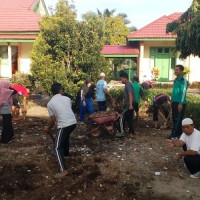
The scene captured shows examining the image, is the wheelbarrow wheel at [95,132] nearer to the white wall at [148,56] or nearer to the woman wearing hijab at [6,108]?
the woman wearing hijab at [6,108]

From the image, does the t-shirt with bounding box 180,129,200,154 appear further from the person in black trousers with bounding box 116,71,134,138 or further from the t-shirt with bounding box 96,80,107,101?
the t-shirt with bounding box 96,80,107,101

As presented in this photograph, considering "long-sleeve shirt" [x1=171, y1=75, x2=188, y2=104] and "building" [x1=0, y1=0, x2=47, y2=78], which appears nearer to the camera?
"long-sleeve shirt" [x1=171, y1=75, x2=188, y2=104]

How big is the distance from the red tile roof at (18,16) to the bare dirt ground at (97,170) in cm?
1416

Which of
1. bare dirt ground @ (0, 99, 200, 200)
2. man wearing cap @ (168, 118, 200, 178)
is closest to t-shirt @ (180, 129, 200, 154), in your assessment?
man wearing cap @ (168, 118, 200, 178)

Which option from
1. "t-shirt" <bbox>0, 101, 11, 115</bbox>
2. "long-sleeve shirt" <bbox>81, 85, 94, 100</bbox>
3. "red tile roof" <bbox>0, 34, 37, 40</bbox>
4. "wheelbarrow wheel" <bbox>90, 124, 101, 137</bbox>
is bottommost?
"wheelbarrow wheel" <bbox>90, 124, 101, 137</bbox>

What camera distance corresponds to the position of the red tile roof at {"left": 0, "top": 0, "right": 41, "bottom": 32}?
19870mm

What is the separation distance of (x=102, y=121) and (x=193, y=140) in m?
2.86

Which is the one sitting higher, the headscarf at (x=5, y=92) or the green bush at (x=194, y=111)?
the headscarf at (x=5, y=92)

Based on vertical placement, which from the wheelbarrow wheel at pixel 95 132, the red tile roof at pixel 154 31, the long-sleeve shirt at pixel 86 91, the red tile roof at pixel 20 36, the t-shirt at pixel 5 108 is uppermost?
the red tile roof at pixel 154 31

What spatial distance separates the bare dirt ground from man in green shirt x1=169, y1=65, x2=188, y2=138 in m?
0.56

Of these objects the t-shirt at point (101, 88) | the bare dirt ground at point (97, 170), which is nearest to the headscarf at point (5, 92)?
the bare dirt ground at point (97, 170)

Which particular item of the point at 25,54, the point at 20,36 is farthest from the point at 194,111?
the point at 25,54

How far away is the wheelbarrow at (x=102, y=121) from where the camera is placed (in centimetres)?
720

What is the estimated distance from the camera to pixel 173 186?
4.54 meters
